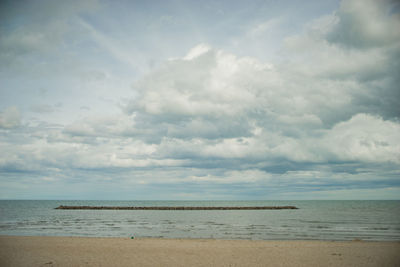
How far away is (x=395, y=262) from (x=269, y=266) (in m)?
8.29

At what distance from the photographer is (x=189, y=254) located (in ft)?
62.5

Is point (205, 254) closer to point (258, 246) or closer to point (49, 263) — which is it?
point (258, 246)

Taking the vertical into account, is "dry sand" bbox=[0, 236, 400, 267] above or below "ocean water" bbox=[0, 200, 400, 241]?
above

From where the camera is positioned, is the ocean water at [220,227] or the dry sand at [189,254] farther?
the ocean water at [220,227]

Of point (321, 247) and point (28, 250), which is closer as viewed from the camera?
point (28, 250)

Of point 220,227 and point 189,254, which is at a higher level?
point 189,254

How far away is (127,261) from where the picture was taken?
16.7 metres

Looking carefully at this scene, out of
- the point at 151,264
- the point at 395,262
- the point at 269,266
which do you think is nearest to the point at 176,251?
the point at 151,264

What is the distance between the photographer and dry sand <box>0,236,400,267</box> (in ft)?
53.3

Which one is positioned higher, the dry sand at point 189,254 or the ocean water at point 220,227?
the dry sand at point 189,254

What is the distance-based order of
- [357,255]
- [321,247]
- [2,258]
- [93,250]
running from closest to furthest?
[2,258], [357,255], [93,250], [321,247]

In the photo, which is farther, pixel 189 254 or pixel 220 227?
pixel 220 227

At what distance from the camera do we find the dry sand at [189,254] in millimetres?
Result: 16234

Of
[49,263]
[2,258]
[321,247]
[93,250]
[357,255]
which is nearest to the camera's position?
[49,263]
